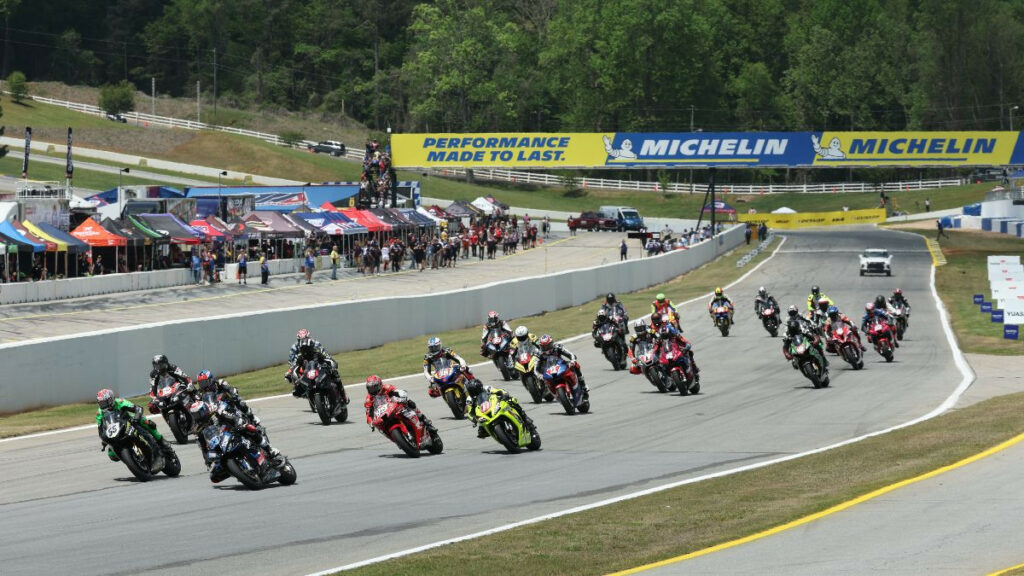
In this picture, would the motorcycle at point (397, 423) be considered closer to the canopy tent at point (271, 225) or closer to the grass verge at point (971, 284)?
the grass verge at point (971, 284)

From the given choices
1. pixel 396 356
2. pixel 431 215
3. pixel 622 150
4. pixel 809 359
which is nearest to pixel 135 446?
pixel 809 359

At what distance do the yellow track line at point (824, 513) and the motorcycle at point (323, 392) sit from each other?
10.8 m

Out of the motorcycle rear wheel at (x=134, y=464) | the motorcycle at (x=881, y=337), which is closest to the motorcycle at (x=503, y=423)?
the motorcycle rear wheel at (x=134, y=464)

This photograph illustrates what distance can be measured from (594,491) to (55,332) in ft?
94.8

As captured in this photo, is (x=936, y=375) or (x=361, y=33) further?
(x=361, y=33)

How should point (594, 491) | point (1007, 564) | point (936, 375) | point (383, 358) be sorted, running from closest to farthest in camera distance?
point (1007, 564)
point (594, 491)
point (936, 375)
point (383, 358)

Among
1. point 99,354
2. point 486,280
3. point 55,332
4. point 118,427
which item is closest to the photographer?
point 118,427

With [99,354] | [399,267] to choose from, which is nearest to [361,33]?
[399,267]

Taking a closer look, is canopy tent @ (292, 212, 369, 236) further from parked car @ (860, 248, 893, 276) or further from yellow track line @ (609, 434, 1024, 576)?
yellow track line @ (609, 434, 1024, 576)

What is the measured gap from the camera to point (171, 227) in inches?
2295

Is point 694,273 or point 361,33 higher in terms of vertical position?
point 361,33

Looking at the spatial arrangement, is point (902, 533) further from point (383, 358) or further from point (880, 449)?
point (383, 358)

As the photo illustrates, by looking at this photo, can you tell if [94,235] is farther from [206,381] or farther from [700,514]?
[700,514]

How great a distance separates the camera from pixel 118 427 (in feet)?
57.7
